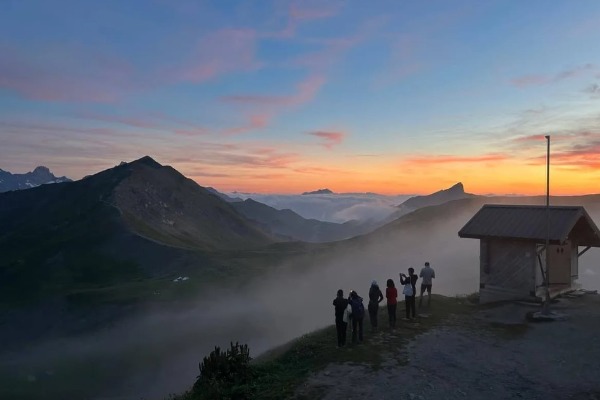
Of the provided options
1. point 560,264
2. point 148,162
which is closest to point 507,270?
point 560,264

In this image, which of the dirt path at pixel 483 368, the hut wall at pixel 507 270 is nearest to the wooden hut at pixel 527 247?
the hut wall at pixel 507 270

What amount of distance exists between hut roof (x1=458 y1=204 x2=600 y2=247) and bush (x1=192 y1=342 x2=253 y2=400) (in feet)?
57.9

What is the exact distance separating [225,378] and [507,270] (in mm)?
19041

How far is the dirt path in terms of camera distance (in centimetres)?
1475

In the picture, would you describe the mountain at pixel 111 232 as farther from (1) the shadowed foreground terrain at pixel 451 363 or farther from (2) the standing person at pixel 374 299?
(1) the shadowed foreground terrain at pixel 451 363

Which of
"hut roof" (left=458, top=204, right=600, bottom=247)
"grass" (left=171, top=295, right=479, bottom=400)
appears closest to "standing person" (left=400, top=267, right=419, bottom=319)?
"grass" (left=171, top=295, right=479, bottom=400)

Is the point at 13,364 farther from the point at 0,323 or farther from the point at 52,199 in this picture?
the point at 52,199

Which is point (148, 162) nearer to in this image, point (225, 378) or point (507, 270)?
point (507, 270)

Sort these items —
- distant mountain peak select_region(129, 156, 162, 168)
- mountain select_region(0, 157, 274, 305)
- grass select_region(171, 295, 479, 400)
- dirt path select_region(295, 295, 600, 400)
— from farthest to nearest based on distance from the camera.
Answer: distant mountain peak select_region(129, 156, 162, 168) → mountain select_region(0, 157, 274, 305) → grass select_region(171, 295, 479, 400) → dirt path select_region(295, 295, 600, 400)

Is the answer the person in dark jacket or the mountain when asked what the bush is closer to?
the person in dark jacket

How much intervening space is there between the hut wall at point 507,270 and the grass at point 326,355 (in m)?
4.79

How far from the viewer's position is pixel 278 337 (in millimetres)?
58969

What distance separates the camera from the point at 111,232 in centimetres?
12394

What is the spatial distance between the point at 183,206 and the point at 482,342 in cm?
15775
